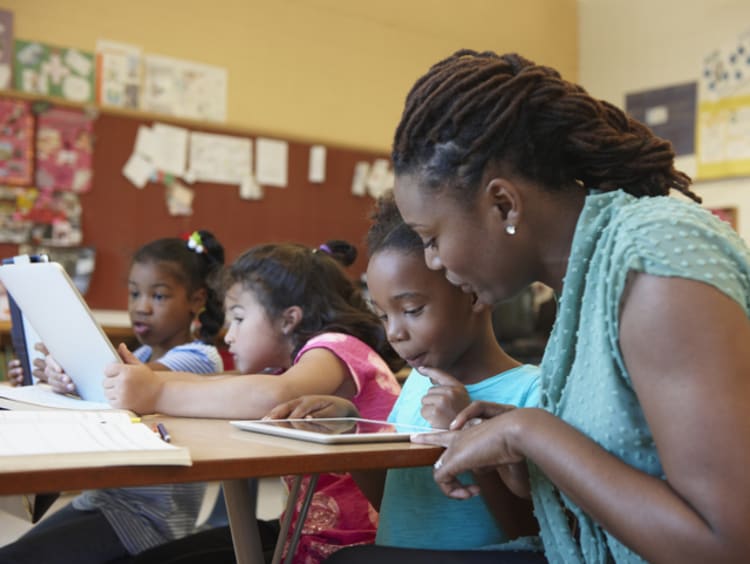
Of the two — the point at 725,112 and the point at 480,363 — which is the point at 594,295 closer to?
the point at 480,363

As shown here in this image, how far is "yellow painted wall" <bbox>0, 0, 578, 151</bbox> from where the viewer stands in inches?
160

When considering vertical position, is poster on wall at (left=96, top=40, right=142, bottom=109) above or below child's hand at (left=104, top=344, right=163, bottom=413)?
above

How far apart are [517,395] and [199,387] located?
0.46m

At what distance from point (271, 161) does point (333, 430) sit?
369 centimetres

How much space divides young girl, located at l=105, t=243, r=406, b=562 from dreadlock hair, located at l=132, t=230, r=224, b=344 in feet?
1.43

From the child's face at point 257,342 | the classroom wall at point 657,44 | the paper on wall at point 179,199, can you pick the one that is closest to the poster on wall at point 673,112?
the classroom wall at point 657,44

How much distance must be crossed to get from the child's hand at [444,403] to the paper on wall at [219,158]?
341 cm

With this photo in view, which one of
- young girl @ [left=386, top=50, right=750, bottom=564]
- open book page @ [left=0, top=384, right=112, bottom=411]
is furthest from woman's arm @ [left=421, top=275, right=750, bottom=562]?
open book page @ [left=0, top=384, right=112, bottom=411]

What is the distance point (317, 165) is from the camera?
4.70 meters

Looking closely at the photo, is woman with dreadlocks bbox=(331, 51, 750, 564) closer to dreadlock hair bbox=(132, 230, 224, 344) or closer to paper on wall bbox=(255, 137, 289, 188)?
dreadlock hair bbox=(132, 230, 224, 344)

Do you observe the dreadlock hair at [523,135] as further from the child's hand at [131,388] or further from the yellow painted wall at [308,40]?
the yellow painted wall at [308,40]

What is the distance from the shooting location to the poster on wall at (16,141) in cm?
374

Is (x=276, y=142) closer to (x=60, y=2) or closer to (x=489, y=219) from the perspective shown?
(x=60, y=2)

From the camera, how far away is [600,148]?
3.10 ft
